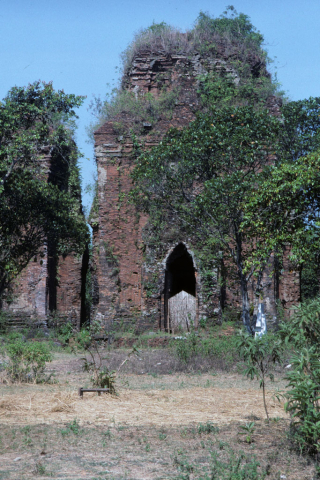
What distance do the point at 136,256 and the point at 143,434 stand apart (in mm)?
12521

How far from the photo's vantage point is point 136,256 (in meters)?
18.5

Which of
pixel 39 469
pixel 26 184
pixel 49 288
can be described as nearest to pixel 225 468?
Answer: pixel 39 469

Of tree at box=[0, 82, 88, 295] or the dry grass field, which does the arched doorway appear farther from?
the dry grass field

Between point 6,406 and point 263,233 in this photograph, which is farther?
point 263,233

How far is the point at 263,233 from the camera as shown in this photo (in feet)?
36.4

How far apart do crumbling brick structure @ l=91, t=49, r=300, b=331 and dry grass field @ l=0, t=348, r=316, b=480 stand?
7736 mm

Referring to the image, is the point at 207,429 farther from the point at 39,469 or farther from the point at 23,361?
the point at 23,361

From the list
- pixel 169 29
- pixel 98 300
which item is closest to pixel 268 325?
pixel 98 300

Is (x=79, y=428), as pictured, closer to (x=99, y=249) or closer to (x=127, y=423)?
→ (x=127, y=423)

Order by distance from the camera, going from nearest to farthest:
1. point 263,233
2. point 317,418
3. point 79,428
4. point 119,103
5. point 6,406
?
point 317,418 < point 79,428 < point 6,406 < point 263,233 < point 119,103

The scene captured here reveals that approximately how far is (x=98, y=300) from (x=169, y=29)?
12.5 m

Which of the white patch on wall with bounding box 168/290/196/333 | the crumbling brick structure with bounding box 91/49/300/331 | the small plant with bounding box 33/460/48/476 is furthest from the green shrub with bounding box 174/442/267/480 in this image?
the white patch on wall with bounding box 168/290/196/333

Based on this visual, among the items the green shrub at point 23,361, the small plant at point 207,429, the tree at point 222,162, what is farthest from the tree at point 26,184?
the small plant at point 207,429

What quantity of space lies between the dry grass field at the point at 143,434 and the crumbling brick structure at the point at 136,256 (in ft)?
25.4
